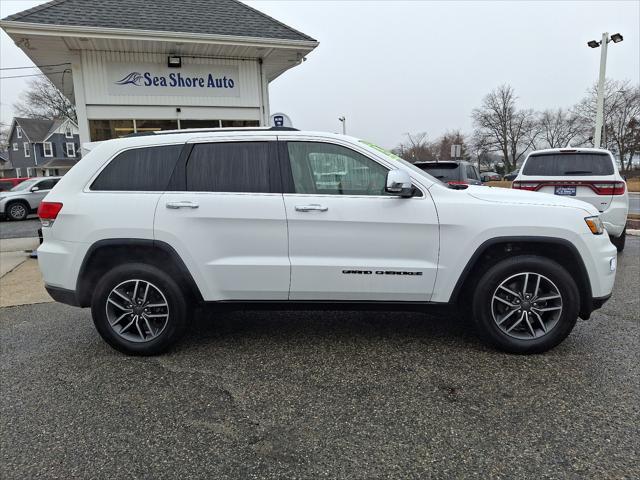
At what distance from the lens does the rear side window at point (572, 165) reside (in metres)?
6.88

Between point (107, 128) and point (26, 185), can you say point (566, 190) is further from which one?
point (26, 185)

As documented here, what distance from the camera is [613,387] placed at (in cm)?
306

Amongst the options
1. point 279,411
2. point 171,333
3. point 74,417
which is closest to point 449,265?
point 279,411

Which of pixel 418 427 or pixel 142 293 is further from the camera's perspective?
pixel 142 293

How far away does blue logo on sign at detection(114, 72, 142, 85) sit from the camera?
9.79 m

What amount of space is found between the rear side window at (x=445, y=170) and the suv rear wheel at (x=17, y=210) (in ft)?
48.5

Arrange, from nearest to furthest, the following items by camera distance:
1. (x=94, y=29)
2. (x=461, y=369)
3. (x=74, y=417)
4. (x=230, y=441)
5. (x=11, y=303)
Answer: (x=230, y=441) < (x=74, y=417) < (x=461, y=369) < (x=11, y=303) < (x=94, y=29)

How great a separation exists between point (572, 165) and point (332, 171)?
513 cm

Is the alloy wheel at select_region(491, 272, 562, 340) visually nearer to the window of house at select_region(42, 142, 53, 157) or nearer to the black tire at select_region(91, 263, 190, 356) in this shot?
the black tire at select_region(91, 263, 190, 356)

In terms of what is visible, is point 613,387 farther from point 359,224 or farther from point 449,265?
point 359,224

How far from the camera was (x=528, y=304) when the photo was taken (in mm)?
3504

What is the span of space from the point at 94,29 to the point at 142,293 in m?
7.34

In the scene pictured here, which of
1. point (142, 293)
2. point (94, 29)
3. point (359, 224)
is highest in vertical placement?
point (94, 29)

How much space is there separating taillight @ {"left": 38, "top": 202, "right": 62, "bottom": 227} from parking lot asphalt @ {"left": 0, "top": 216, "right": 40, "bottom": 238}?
10357 mm
